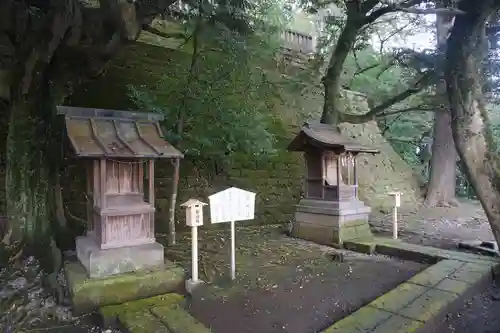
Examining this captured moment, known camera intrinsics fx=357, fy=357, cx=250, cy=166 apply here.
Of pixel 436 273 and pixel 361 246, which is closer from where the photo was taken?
pixel 436 273

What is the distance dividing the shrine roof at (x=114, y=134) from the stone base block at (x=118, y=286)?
4.25 feet

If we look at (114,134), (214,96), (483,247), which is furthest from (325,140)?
(114,134)

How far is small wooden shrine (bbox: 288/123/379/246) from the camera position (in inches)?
266

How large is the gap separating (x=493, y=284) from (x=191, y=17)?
582 centimetres

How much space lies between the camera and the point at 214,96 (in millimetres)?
6066

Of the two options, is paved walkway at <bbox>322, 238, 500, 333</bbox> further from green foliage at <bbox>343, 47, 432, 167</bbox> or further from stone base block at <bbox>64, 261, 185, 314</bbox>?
green foliage at <bbox>343, 47, 432, 167</bbox>

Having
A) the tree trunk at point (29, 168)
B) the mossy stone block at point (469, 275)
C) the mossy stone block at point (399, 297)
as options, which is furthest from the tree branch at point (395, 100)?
the tree trunk at point (29, 168)

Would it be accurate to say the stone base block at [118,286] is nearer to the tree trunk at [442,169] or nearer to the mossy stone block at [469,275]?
the mossy stone block at [469,275]

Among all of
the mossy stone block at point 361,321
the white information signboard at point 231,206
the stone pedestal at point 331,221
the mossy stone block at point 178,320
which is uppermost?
the white information signboard at point 231,206

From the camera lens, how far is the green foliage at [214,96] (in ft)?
18.9

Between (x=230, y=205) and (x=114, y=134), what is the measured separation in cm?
165

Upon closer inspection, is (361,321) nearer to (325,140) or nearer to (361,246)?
(361,246)

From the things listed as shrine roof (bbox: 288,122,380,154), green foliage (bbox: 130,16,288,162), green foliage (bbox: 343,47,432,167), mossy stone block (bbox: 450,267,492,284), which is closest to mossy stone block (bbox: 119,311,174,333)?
green foliage (bbox: 130,16,288,162)

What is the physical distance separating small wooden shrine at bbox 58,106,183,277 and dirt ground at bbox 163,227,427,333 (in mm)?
Result: 905
